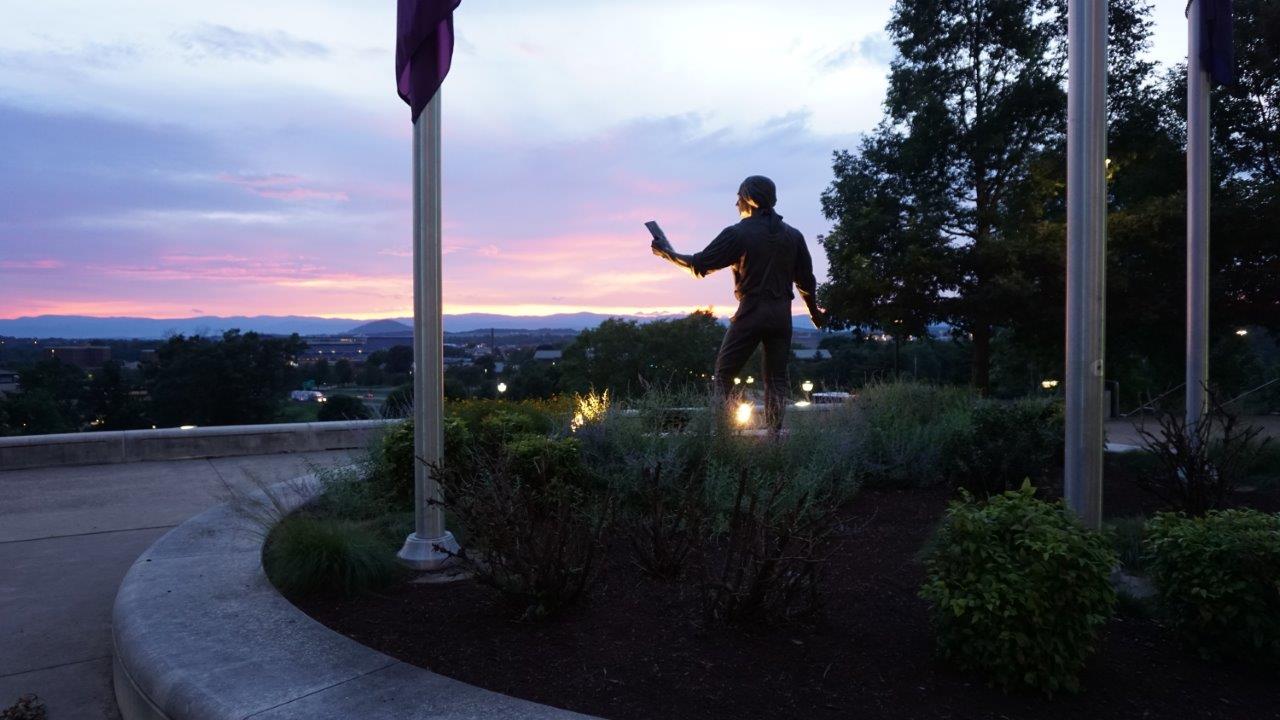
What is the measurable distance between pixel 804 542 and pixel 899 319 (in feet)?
63.2

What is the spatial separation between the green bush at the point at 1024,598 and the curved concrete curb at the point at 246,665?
4.63ft

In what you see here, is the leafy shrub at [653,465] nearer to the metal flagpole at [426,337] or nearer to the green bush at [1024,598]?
the metal flagpole at [426,337]

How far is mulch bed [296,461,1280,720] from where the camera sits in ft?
9.48

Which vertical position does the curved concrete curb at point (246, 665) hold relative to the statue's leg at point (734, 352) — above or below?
below

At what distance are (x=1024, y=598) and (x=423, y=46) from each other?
12.8 ft

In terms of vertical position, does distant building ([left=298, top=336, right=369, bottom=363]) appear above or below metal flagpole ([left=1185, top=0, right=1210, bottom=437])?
below

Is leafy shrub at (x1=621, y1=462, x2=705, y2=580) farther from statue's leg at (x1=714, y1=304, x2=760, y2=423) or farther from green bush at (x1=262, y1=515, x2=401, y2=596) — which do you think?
statue's leg at (x1=714, y1=304, x2=760, y2=423)

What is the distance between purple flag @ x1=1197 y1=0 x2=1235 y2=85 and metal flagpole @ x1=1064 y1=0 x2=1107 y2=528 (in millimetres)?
3864

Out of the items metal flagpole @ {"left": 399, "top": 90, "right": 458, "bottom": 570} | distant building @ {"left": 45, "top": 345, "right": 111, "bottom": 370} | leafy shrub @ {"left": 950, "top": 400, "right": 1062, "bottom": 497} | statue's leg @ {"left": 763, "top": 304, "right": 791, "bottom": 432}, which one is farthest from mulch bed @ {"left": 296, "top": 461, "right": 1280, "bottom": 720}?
distant building @ {"left": 45, "top": 345, "right": 111, "bottom": 370}

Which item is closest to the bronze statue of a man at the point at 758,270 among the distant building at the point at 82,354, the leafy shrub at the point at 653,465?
the leafy shrub at the point at 653,465

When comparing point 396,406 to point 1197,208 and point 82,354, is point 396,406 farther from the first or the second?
point 82,354

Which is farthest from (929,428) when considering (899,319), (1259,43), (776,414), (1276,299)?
(1259,43)

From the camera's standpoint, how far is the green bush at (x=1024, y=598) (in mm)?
2889

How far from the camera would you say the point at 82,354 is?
1638 centimetres
